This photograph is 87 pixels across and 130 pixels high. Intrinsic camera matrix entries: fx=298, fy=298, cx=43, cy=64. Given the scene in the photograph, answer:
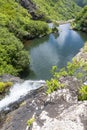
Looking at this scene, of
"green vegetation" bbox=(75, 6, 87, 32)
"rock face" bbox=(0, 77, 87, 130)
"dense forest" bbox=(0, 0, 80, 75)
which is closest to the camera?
"rock face" bbox=(0, 77, 87, 130)

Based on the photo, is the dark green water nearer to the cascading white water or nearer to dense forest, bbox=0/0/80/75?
dense forest, bbox=0/0/80/75

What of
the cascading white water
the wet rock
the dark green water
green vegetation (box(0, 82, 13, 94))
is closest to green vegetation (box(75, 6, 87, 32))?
the dark green water

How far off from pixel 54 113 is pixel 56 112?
29cm

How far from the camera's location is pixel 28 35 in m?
125

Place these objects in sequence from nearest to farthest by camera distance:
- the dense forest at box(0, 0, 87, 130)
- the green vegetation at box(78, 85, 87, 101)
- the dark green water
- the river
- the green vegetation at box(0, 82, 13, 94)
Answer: the dense forest at box(0, 0, 87, 130)
the green vegetation at box(78, 85, 87, 101)
the river
the green vegetation at box(0, 82, 13, 94)
the dark green water

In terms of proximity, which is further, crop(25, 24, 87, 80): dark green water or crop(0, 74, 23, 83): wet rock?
crop(25, 24, 87, 80): dark green water

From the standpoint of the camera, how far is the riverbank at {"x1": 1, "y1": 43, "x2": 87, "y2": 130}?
91.3 ft

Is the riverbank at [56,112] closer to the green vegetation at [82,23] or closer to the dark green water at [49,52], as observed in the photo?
the dark green water at [49,52]

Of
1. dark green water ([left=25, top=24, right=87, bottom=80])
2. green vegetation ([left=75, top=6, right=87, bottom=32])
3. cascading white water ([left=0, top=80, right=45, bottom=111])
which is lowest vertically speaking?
cascading white water ([left=0, top=80, right=45, bottom=111])

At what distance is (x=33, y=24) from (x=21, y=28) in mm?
11789

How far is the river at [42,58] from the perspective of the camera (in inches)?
1973

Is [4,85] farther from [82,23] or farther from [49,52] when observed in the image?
[82,23]

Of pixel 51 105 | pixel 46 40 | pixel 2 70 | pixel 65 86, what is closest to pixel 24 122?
pixel 51 105

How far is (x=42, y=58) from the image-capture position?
296ft
